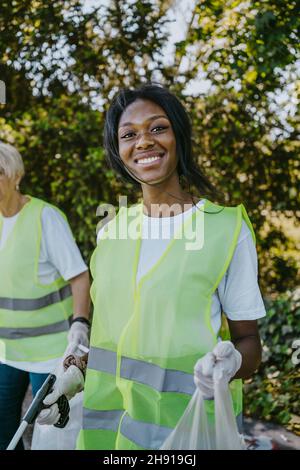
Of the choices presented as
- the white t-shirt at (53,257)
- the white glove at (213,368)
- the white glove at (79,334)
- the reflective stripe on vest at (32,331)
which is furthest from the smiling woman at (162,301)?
the reflective stripe on vest at (32,331)

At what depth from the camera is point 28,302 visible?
2354 millimetres

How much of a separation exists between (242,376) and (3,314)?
1250 mm

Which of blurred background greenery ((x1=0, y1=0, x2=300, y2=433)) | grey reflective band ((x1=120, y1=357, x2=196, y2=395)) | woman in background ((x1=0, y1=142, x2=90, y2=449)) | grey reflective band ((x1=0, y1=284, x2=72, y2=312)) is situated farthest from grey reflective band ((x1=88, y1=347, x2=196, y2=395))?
blurred background greenery ((x1=0, y1=0, x2=300, y2=433))

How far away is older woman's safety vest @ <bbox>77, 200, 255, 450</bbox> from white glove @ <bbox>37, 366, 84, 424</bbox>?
0.42 feet

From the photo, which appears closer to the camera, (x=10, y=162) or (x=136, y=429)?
(x=136, y=429)

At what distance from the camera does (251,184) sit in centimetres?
452

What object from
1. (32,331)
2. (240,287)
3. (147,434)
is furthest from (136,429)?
(32,331)

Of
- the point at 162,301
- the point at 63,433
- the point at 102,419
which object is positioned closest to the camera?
the point at 162,301

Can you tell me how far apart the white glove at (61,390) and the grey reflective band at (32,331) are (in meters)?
0.55

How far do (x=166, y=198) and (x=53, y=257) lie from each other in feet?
2.64

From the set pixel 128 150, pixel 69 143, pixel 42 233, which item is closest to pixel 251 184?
pixel 69 143

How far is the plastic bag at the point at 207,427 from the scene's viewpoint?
52.4 inches

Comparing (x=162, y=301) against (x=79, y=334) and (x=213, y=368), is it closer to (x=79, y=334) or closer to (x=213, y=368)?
(x=213, y=368)

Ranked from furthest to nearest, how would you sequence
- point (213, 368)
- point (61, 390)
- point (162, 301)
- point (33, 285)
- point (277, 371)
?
point (277, 371) → point (33, 285) → point (61, 390) → point (162, 301) → point (213, 368)
